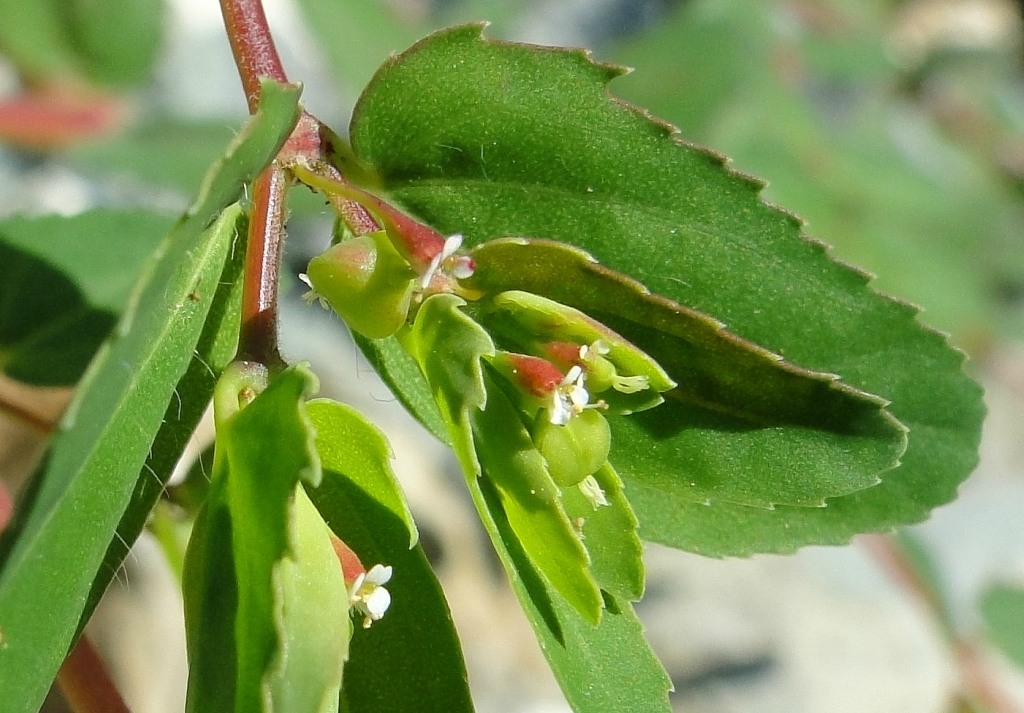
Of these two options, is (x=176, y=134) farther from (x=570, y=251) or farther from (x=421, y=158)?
(x=570, y=251)

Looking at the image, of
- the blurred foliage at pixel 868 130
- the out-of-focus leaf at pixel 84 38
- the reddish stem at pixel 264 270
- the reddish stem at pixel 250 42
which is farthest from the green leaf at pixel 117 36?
the reddish stem at pixel 264 270

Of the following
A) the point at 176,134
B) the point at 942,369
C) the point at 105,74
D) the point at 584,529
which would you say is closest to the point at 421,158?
the point at 584,529

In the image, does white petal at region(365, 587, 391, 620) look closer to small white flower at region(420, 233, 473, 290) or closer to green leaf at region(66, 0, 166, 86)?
small white flower at region(420, 233, 473, 290)

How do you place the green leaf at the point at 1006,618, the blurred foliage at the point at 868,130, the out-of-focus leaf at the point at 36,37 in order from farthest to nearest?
the blurred foliage at the point at 868,130 < the out-of-focus leaf at the point at 36,37 < the green leaf at the point at 1006,618

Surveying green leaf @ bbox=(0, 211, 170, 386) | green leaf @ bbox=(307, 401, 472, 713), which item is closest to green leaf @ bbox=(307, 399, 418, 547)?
green leaf @ bbox=(307, 401, 472, 713)

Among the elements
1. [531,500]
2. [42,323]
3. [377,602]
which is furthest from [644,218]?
[42,323]

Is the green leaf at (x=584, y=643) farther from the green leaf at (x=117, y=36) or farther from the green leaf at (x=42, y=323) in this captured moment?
the green leaf at (x=117, y=36)
